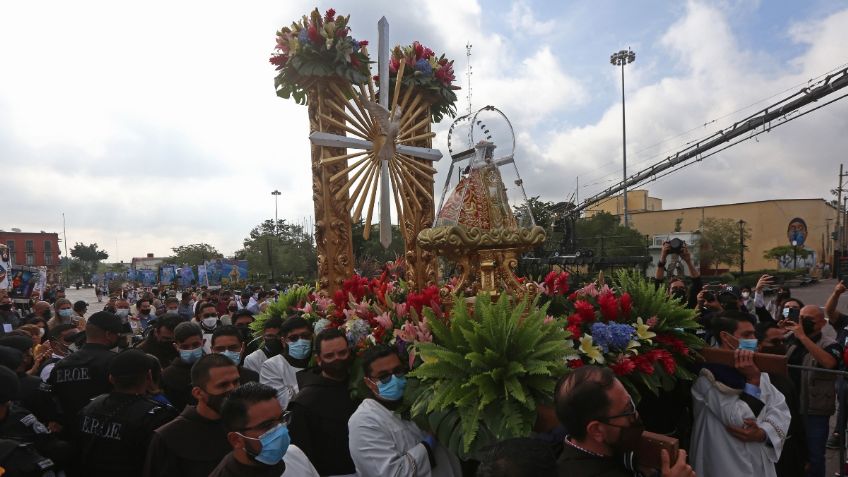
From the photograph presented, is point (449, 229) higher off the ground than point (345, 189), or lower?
lower

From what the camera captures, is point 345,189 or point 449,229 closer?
point 449,229

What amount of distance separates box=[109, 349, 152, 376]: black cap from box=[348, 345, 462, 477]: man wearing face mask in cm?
148

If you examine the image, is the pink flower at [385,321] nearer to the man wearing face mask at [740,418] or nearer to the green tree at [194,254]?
the man wearing face mask at [740,418]

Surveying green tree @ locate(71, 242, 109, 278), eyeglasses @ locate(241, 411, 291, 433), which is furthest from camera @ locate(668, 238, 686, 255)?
green tree @ locate(71, 242, 109, 278)

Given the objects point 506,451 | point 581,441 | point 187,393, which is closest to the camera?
point 506,451

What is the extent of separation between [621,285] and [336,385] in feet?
9.23

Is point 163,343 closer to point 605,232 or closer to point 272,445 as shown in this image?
point 272,445

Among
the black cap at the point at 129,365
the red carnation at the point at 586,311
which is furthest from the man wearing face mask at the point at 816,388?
the black cap at the point at 129,365

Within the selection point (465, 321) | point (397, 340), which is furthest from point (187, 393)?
point (465, 321)

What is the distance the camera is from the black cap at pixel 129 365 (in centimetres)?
350

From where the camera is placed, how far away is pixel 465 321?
11.8ft

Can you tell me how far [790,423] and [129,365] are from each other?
4795 millimetres

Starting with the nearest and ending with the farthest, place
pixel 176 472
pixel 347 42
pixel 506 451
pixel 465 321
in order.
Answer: pixel 506 451 → pixel 176 472 → pixel 465 321 → pixel 347 42

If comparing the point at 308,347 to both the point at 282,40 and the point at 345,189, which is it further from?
the point at 282,40
